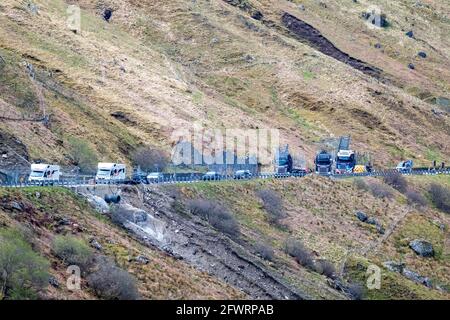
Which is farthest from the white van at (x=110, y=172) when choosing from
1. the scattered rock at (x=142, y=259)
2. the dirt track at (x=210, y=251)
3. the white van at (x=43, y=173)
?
the scattered rock at (x=142, y=259)

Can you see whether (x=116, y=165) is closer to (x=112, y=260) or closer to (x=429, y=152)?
(x=112, y=260)

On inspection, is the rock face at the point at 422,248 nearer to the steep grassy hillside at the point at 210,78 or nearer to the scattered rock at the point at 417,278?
the scattered rock at the point at 417,278

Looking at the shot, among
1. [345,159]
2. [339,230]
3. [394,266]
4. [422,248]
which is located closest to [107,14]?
[345,159]

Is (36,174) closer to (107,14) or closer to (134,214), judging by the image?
(134,214)

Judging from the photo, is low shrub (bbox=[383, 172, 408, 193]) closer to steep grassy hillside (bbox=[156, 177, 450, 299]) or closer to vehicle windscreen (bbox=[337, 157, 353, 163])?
steep grassy hillside (bbox=[156, 177, 450, 299])

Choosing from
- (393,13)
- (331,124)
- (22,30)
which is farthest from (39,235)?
(393,13)
